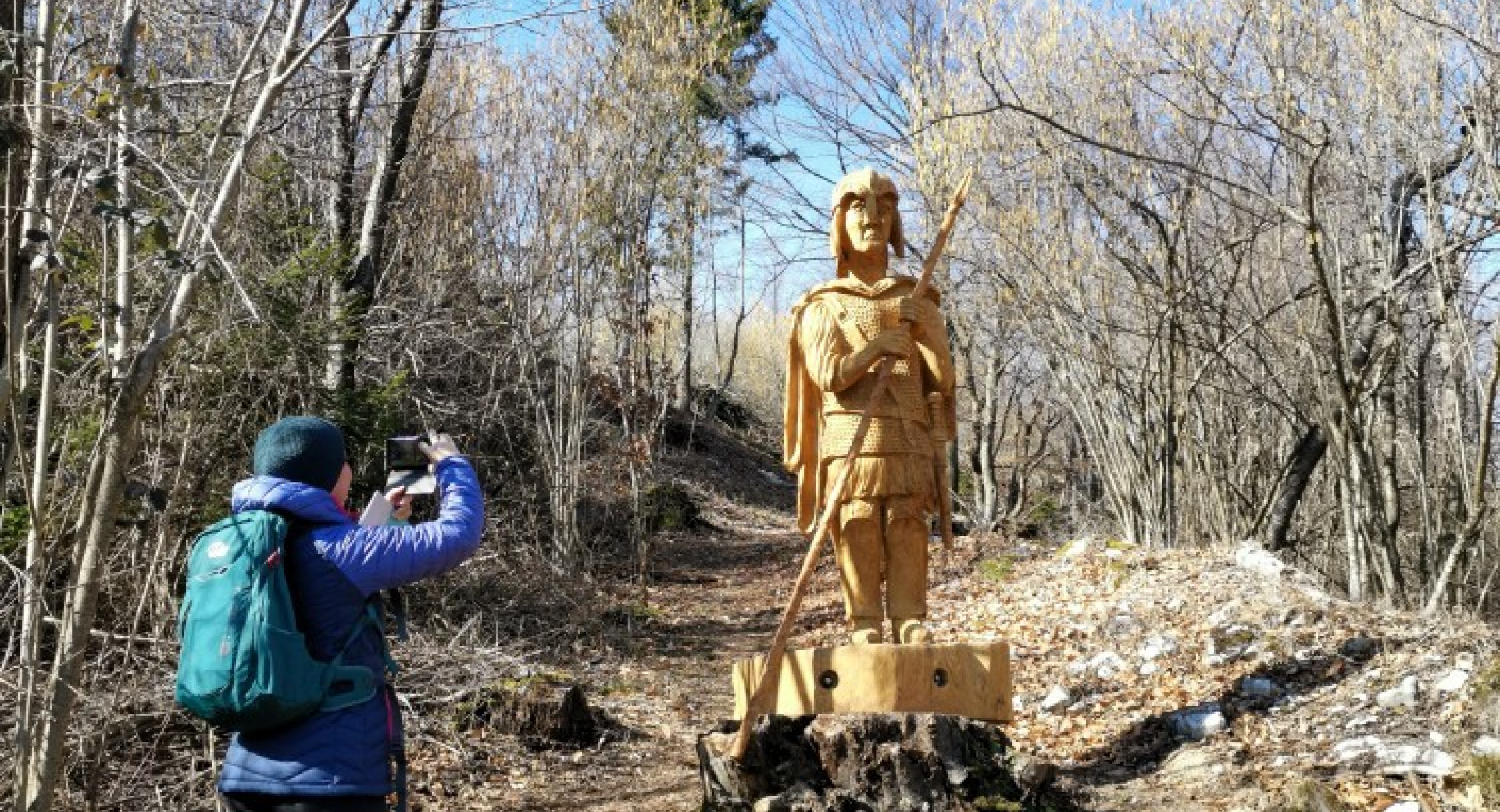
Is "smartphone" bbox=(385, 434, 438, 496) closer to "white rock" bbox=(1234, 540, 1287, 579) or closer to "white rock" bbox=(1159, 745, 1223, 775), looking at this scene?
"white rock" bbox=(1159, 745, 1223, 775)

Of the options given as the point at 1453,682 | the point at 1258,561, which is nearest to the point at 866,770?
the point at 1453,682

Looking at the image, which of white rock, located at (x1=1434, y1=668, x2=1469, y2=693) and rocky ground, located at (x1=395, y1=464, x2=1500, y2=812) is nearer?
rocky ground, located at (x1=395, y1=464, x2=1500, y2=812)

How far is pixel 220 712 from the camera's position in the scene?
8.93ft

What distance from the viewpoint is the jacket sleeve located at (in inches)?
114

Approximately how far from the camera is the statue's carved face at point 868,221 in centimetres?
557

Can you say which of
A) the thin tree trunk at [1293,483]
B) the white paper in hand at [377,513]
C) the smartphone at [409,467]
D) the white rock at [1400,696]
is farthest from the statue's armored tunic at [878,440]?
the thin tree trunk at [1293,483]

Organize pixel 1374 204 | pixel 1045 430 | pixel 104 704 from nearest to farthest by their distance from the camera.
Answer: pixel 104 704 → pixel 1374 204 → pixel 1045 430

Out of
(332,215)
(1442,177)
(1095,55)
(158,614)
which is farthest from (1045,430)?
(158,614)

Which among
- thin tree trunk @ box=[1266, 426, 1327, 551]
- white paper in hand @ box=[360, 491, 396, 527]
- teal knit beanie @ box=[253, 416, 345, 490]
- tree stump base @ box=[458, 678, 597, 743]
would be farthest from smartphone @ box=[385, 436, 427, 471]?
thin tree trunk @ box=[1266, 426, 1327, 551]

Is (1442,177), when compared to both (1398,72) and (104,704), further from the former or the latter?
(104,704)

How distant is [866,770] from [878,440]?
1.35 metres

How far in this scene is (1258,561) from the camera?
27.0 ft

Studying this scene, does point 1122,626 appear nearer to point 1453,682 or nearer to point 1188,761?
point 1188,761

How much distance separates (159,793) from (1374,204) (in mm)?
7605
